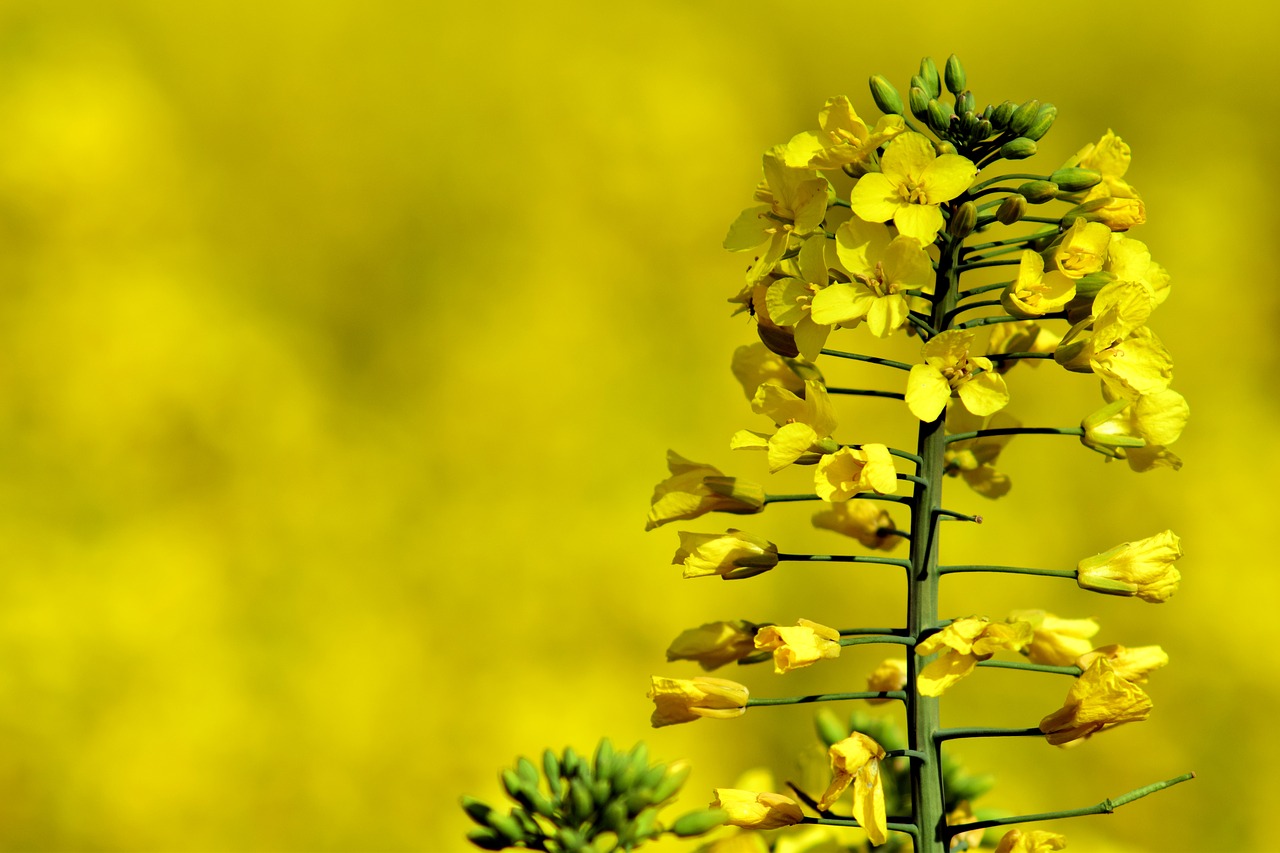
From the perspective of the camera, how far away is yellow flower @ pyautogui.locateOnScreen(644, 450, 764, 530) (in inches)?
39.8

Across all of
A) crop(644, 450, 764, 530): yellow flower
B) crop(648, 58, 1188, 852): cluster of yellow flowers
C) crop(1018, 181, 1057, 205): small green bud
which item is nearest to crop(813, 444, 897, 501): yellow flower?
crop(648, 58, 1188, 852): cluster of yellow flowers

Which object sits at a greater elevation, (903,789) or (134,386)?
(134,386)

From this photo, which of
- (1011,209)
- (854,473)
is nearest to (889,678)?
(854,473)

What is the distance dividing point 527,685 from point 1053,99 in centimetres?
196

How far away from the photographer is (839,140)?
945 millimetres

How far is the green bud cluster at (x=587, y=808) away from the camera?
1.00m

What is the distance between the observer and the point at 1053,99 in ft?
11.7

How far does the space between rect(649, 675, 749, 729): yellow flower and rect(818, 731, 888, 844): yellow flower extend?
0.09 metres

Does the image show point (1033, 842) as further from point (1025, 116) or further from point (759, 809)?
point (1025, 116)

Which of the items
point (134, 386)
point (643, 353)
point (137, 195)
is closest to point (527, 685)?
point (643, 353)

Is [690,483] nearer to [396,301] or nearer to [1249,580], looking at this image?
[396,301]

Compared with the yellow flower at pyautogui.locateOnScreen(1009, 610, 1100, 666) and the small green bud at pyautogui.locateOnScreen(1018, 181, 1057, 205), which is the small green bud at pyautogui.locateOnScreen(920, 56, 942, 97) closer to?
the small green bud at pyautogui.locateOnScreen(1018, 181, 1057, 205)

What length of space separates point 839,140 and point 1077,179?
0.57ft

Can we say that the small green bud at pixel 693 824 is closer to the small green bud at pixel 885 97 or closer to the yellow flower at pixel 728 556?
the yellow flower at pixel 728 556
